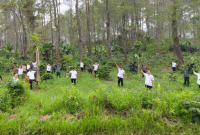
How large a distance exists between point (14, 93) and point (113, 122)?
3.81m

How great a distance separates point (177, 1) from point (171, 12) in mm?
1023

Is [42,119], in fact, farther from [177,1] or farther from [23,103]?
[177,1]

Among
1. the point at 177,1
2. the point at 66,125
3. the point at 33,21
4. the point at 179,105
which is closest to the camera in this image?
the point at 66,125

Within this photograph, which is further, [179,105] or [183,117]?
[179,105]

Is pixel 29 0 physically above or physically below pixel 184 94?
above

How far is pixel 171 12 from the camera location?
12609mm

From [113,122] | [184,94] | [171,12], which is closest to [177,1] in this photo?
[171,12]

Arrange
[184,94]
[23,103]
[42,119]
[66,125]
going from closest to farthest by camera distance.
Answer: [66,125] < [42,119] < [184,94] < [23,103]

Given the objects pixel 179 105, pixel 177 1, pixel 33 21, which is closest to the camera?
pixel 179 105

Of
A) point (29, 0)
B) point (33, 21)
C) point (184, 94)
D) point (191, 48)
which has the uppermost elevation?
point (29, 0)

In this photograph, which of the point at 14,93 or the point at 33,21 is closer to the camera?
the point at 14,93

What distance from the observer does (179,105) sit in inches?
158

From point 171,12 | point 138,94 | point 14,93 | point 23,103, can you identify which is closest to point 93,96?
point 138,94

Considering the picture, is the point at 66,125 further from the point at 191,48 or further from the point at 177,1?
the point at 191,48
